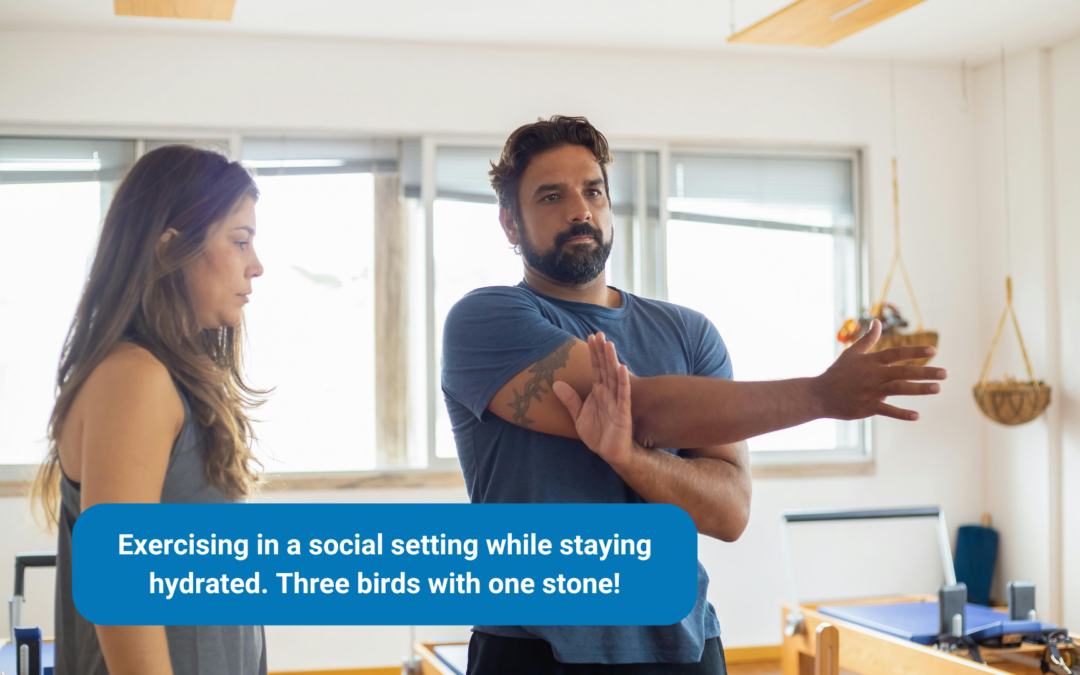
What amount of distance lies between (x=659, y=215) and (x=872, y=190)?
3.47 ft

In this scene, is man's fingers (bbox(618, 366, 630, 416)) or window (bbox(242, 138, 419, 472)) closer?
man's fingers (bbox(618, 366, 630, 416))

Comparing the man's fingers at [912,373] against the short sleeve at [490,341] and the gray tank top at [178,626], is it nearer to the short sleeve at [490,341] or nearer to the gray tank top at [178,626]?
the short sleeve at [490,341]

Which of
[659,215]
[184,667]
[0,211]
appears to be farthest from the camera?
[659,215]

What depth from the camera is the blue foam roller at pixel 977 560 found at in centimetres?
445

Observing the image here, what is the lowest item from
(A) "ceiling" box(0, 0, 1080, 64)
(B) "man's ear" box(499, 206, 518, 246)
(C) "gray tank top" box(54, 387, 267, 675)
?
(C) "gray tank top" box(54, 387, 267, 675)

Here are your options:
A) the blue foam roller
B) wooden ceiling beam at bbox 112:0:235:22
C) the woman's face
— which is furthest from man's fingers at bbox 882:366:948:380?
the blue foam roller

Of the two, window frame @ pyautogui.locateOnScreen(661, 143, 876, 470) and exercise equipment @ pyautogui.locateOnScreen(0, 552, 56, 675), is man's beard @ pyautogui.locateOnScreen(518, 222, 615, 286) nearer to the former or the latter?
exercise equipment @ pyautogui.locateOnScreen(0, 552, 56, 675)

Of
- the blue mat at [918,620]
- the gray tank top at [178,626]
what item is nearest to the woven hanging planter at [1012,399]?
the blue mat at [918,620]

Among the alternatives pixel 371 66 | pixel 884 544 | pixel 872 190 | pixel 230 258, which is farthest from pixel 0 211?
pixel 884 544

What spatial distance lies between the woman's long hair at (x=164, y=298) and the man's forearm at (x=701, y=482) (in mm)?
505

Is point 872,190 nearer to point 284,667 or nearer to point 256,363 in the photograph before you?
point 256,363

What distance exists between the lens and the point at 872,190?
14.9 ft

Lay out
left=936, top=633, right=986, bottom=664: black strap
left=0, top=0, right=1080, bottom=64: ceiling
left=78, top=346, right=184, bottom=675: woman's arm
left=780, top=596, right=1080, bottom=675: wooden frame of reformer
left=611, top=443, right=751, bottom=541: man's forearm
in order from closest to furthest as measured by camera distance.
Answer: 1. left=78, top=346, right=184, bottom=675: woman's arm
2. left=611, top=443, right=751, bottom=541: man's forearm
3. left=780, top=596, right=1080, bottom=675: wooden frame of reformer
4. left=936, top=633, right=986, bottom=664: black strap
5. left=0, top=0, right=1080, bottom=64: ceiling

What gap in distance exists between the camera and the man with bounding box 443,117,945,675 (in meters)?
1.22
